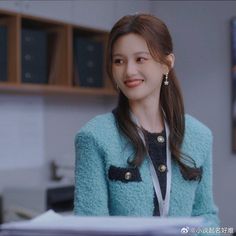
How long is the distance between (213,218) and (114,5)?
2.78m

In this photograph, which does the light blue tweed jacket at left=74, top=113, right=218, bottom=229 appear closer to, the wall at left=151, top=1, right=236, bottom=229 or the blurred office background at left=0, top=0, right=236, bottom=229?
the blurred office background at left=0, top=0, right=236, bottom=229

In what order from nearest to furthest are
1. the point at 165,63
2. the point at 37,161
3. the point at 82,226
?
the point at 82,226
the point at 165,63
the point at 37,161

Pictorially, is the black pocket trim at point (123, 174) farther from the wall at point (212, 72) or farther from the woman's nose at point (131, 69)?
the wall at point (212, 72)

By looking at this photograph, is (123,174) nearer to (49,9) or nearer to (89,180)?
(89,180)

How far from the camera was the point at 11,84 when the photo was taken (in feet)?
9.64

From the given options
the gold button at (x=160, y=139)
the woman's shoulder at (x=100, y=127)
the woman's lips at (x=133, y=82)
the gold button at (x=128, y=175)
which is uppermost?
the woman's lips at (x=133, y=82)

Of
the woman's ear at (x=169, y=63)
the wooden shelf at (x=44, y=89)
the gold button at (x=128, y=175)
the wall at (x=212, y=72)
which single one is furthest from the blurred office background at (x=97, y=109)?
the gold button at (x=128, y=175)

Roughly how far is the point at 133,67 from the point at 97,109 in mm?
2880

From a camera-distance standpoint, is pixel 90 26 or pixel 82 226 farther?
pixel 90 26

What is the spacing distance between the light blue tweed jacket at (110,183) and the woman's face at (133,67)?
9 centimetres

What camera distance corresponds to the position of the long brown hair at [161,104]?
42.6 inches

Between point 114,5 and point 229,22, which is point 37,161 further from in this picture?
point 229,22

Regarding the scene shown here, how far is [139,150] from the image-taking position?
3.58ft

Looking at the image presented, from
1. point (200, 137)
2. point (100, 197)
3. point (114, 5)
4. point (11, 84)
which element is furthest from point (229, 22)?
point (100, 197)
